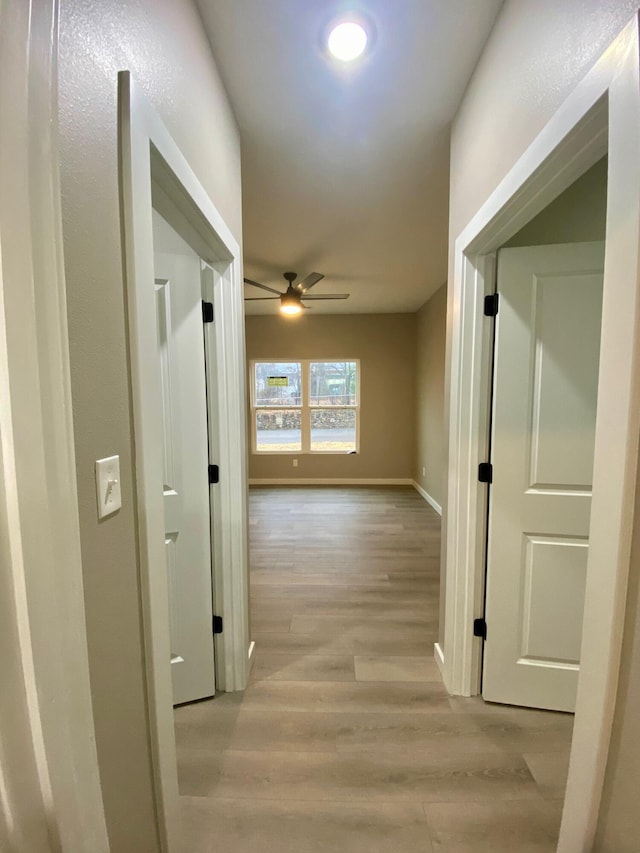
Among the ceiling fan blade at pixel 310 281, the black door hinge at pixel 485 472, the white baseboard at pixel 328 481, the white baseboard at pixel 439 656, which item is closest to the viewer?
the black door hinge at pixel 485 472

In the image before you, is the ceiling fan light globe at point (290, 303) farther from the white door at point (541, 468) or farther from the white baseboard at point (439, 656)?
the white baseboard at point (439, 656)

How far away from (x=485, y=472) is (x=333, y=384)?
442 centimetres

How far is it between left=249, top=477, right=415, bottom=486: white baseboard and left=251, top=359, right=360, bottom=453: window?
0.48 m

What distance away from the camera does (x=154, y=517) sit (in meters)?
0.85

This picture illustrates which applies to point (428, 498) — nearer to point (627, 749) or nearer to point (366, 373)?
point (366, 373)

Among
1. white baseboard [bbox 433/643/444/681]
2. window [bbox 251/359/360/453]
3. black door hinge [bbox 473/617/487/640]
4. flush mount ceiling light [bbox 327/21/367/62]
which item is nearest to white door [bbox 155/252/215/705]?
flush mount ceiling light [bbox 327/21/367/62]

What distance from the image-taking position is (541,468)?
1486 mm

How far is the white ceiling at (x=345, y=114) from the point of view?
Answer: 1172mm

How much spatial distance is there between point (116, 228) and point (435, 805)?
6.53 ft

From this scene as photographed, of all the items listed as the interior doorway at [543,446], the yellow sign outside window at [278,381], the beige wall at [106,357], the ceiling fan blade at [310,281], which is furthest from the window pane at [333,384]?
the beige wall at [106,357]

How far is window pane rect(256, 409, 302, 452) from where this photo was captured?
5887 mm

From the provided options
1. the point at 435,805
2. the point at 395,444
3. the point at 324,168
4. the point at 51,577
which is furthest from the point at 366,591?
the point at 395,444

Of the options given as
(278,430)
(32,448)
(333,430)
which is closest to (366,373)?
(333,430)

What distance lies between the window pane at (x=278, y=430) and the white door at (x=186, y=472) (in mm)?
4341
